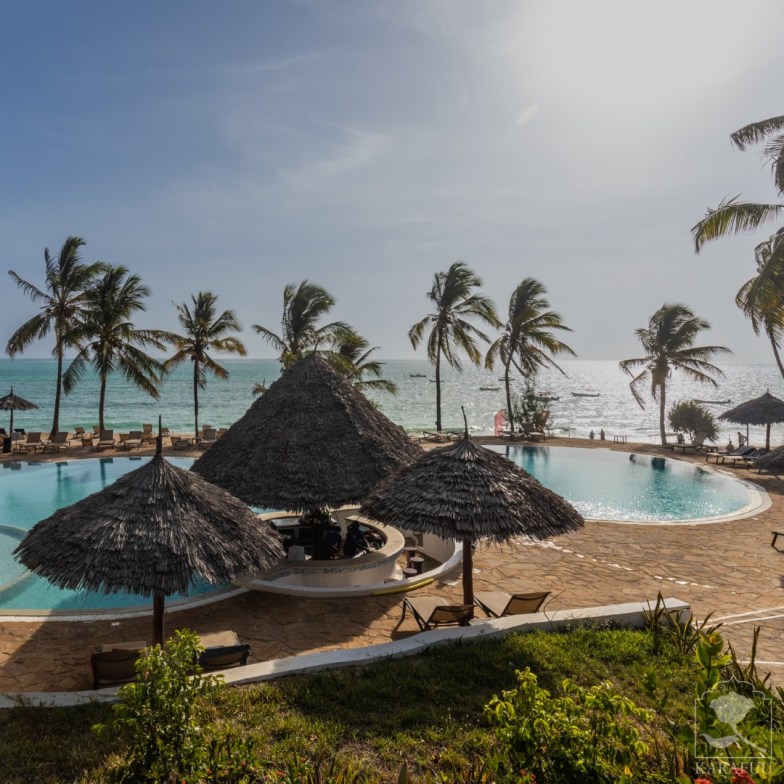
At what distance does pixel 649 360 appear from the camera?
3108cm

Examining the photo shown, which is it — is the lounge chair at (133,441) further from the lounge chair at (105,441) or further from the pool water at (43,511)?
the pool water at (43,511)

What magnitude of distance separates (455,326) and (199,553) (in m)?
25.2

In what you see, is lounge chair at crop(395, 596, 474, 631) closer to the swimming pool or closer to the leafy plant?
the leafy plant

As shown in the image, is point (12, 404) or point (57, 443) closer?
point (12, 404)

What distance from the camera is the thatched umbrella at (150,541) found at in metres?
6.27

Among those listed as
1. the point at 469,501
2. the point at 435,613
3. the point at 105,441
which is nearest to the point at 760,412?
the point at 469,501

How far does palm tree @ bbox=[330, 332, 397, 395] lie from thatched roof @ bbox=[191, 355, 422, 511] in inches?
477

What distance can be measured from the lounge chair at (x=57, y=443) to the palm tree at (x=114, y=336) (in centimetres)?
179

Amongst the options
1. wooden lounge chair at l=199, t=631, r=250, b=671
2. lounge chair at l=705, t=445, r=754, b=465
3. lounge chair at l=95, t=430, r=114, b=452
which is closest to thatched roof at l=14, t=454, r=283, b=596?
wooden lounge chair at l=199, t=631, r=250, b=671

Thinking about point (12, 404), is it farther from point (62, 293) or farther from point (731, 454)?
point (731, 454)

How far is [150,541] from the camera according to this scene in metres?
6.43

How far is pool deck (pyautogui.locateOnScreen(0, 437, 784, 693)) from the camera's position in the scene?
7.31 m

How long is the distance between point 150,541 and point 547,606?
6.51 meters

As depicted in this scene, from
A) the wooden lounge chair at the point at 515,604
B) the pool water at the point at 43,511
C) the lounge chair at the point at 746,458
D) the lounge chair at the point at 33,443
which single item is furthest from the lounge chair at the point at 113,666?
the lounge chair at the point at 746,458
